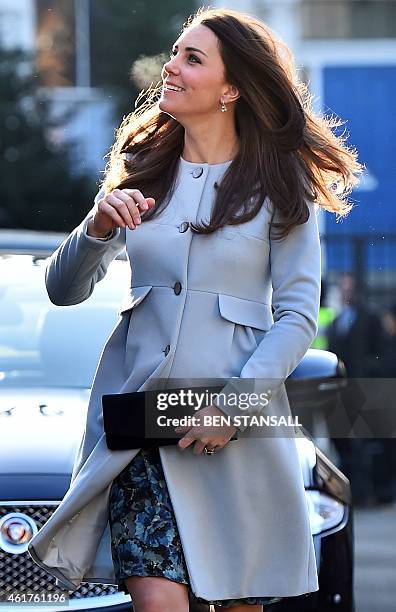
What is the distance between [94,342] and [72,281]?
1.54 m

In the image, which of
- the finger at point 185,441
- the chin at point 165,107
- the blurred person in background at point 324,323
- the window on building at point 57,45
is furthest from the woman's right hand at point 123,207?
the window on building at point 57,45

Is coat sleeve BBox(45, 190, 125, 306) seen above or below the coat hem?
above

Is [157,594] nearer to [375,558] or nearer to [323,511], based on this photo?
[323,511]

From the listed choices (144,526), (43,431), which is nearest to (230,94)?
(144,526)

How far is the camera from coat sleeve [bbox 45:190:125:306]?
3.23m

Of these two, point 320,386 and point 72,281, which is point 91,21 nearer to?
point 320,386

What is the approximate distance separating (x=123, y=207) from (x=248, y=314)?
36 centimetres

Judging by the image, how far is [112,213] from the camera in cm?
306

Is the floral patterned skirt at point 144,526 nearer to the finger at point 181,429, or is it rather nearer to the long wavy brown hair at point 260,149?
the finger at point 181,429

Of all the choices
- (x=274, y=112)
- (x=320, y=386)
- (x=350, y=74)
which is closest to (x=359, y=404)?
(x=350, y=74)

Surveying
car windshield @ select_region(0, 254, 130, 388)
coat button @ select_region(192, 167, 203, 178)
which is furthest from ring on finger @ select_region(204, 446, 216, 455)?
car windshield @ select_region(0, 254, 130, 388)

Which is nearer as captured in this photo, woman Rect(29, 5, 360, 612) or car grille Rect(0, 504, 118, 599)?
woman Rect(29, 5, 360, 612)

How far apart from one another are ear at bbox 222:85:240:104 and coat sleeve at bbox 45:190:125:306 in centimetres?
34

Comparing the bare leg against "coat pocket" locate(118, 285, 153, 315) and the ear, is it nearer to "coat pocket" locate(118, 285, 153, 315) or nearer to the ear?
"coat pocket" locate(118, 285, 153, 315)
